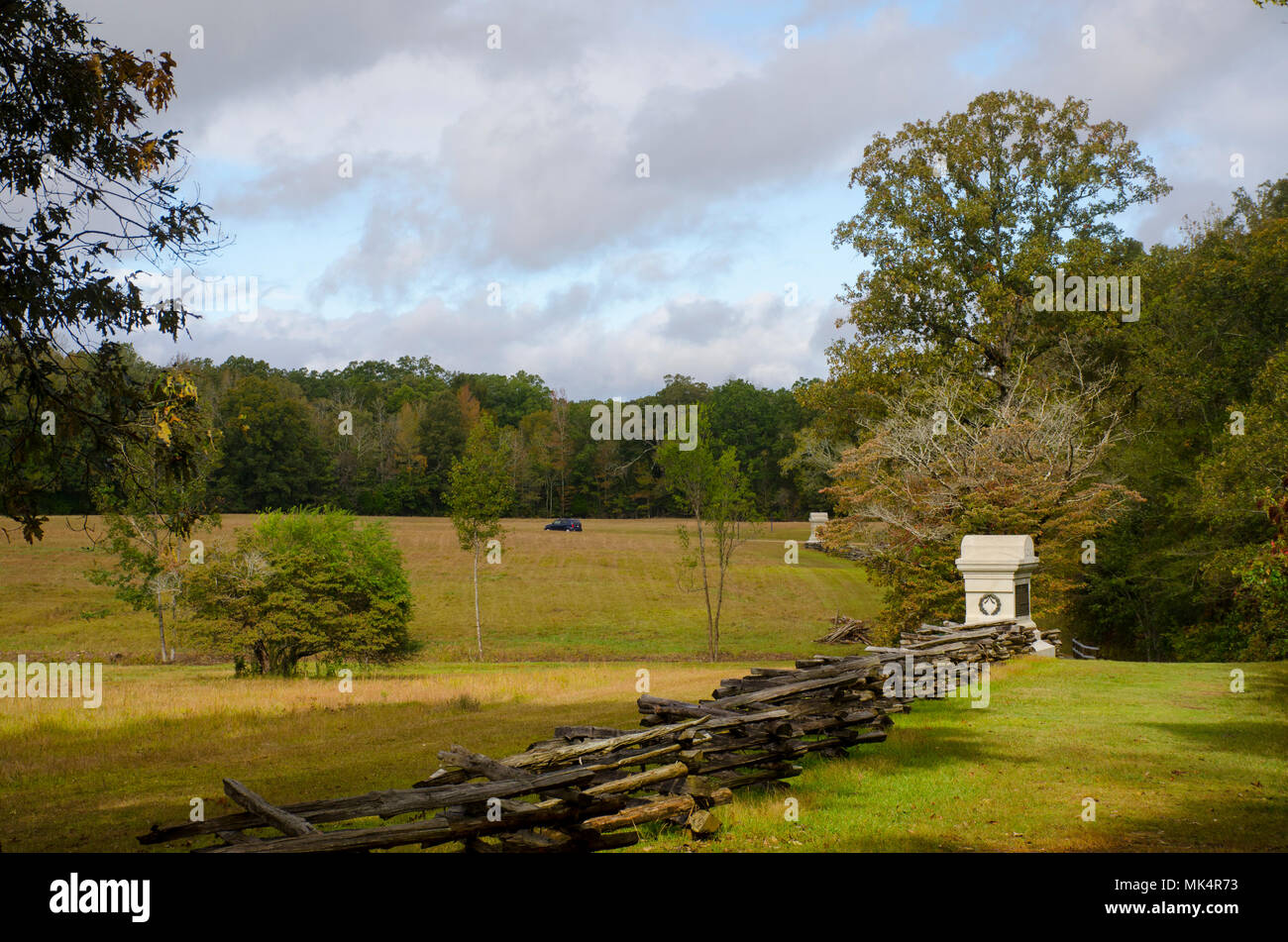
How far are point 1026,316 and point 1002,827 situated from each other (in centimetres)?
2681

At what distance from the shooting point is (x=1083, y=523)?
22797mm

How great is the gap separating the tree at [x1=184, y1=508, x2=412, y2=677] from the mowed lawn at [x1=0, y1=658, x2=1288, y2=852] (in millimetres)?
3758

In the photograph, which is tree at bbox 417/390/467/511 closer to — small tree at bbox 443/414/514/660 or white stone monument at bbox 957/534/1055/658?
small tree at bbox 443/414/514/660

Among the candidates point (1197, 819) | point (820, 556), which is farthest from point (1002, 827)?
point (820, 556)

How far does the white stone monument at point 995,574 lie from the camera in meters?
17.6

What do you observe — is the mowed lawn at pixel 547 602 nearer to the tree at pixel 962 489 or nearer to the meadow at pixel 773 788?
the meadow at pixel 773 788

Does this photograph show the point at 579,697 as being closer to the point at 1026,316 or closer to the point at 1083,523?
the point at 1083,523

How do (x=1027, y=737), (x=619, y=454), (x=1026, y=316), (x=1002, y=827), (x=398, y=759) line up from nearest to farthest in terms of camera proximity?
(x=1002, y=827), (x=1027, y=737), (x=398, y=759), (x=1026, y=316), (x=619, y=454)

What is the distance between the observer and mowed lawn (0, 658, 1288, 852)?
7461 mm

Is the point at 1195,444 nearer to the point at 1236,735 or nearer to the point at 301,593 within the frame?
the point at 1236,735

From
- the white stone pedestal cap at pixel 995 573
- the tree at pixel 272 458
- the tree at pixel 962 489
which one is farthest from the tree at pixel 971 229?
the tree at pixel 272 458

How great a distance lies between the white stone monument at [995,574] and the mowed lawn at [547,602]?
1526 cm

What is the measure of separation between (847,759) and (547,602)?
37744 mm

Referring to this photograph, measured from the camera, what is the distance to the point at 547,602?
154ft
